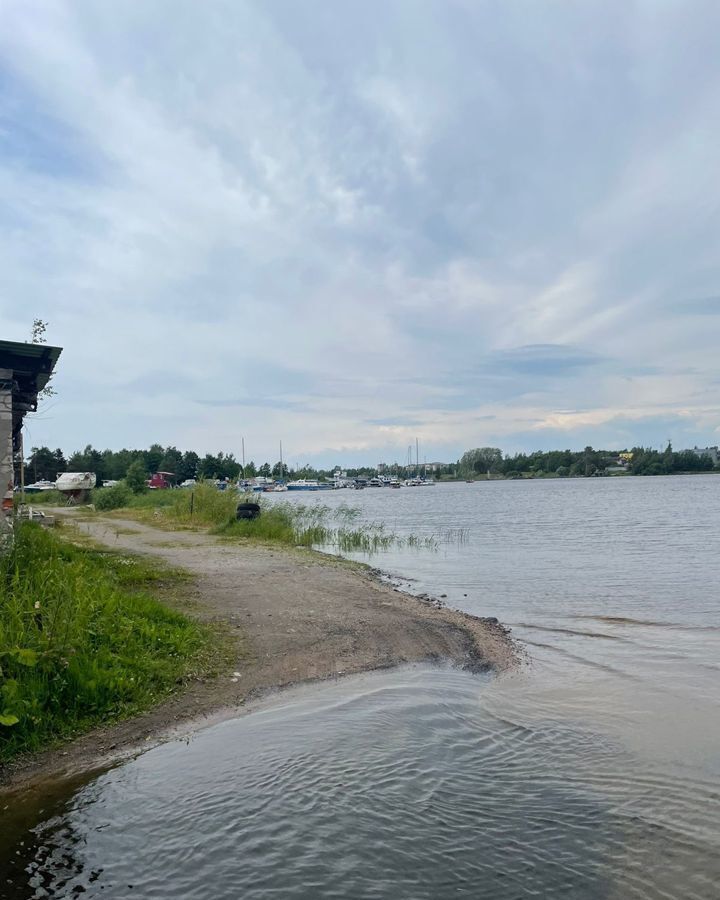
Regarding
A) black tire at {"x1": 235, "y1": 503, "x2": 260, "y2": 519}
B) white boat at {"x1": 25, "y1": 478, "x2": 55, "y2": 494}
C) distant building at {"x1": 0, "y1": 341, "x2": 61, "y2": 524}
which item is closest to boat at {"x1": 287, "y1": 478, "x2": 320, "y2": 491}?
white boat at {"x1": 25, "y1": 478, "x2": 55, "y2": 494}

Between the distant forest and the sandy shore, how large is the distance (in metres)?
54.9

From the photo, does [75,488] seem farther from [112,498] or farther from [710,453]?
[710,453]

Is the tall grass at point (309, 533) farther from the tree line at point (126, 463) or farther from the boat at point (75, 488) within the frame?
the tree line at point (126, 463)

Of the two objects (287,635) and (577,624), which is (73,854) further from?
(577,624)

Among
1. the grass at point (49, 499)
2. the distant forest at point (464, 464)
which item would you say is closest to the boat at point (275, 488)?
the distant forest at point (464, 464)

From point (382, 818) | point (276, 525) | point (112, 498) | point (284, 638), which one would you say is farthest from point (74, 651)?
point (112, 498)

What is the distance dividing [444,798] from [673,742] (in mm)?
2911

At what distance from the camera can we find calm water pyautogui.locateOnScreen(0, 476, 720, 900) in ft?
14.9

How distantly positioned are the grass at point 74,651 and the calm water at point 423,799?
42.7 inches

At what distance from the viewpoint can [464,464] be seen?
597 ft

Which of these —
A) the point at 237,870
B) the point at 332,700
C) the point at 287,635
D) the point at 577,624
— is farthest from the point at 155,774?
the point at 577,624

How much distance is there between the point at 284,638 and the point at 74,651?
3.54 m

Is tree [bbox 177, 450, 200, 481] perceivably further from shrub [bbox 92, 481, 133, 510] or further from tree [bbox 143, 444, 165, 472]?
shrub [bbox 92, 481, 133, 510]

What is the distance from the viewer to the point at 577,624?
44.3ft
